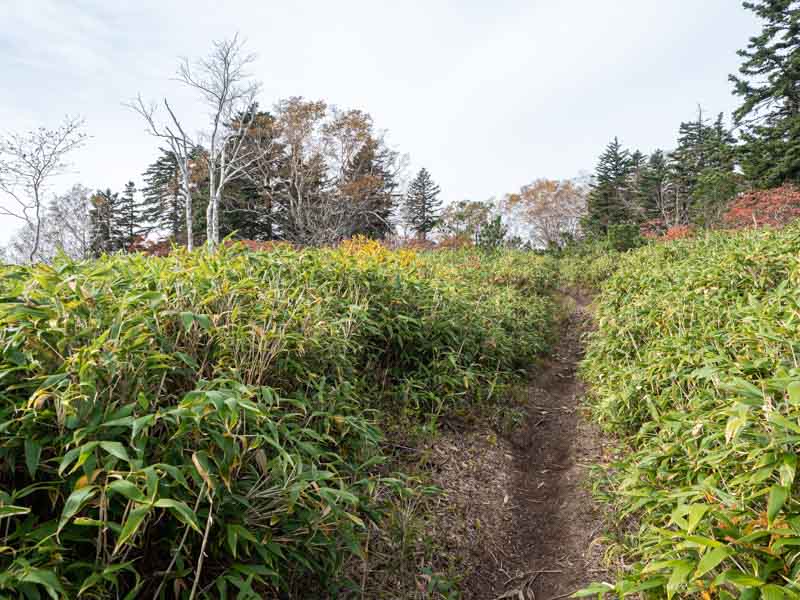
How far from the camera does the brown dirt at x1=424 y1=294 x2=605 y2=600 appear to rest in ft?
7.27

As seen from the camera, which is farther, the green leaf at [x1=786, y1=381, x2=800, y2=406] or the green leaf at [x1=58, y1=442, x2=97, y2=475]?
the green leaf at [x1=786, y1=381, x2=800, y2=406]

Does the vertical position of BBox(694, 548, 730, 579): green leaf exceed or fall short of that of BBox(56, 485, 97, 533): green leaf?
it falls short

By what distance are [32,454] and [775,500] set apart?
2.13 meters

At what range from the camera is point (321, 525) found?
156 cm

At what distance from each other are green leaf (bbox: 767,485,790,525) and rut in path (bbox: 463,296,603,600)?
110cm

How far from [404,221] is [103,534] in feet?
79.8

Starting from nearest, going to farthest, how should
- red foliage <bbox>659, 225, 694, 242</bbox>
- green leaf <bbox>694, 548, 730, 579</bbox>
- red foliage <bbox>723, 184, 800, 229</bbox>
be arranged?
green leaf <bbox>694, 548, 730, 579</bbox> → red foliage <bbox>659, 225, 694, 242</bbox> → red foliage <bbox>723, 184, 800, 229</bbox>

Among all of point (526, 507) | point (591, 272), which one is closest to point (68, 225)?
point (591, 272)

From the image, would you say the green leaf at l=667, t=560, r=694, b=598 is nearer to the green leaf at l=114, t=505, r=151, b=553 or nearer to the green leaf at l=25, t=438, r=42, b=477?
the green leaf at l=114, t=505, r=151, b=553

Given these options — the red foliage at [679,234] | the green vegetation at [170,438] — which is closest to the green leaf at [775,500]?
the green vegetation at [170,438]

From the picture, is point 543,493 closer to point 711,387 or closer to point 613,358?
point 711,387

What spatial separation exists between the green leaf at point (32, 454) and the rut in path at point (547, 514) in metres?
1.91

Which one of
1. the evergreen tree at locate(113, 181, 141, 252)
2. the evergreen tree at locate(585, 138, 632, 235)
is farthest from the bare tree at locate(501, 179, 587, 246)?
the evergreen tree at locate(113, 181, 141, 252)

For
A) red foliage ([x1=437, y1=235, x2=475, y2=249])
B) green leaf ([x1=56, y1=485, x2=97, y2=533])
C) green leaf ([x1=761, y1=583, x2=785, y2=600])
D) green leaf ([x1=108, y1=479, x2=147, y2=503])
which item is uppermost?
red foliage ([x1=437, y1=235, x2=475, y2=249])
